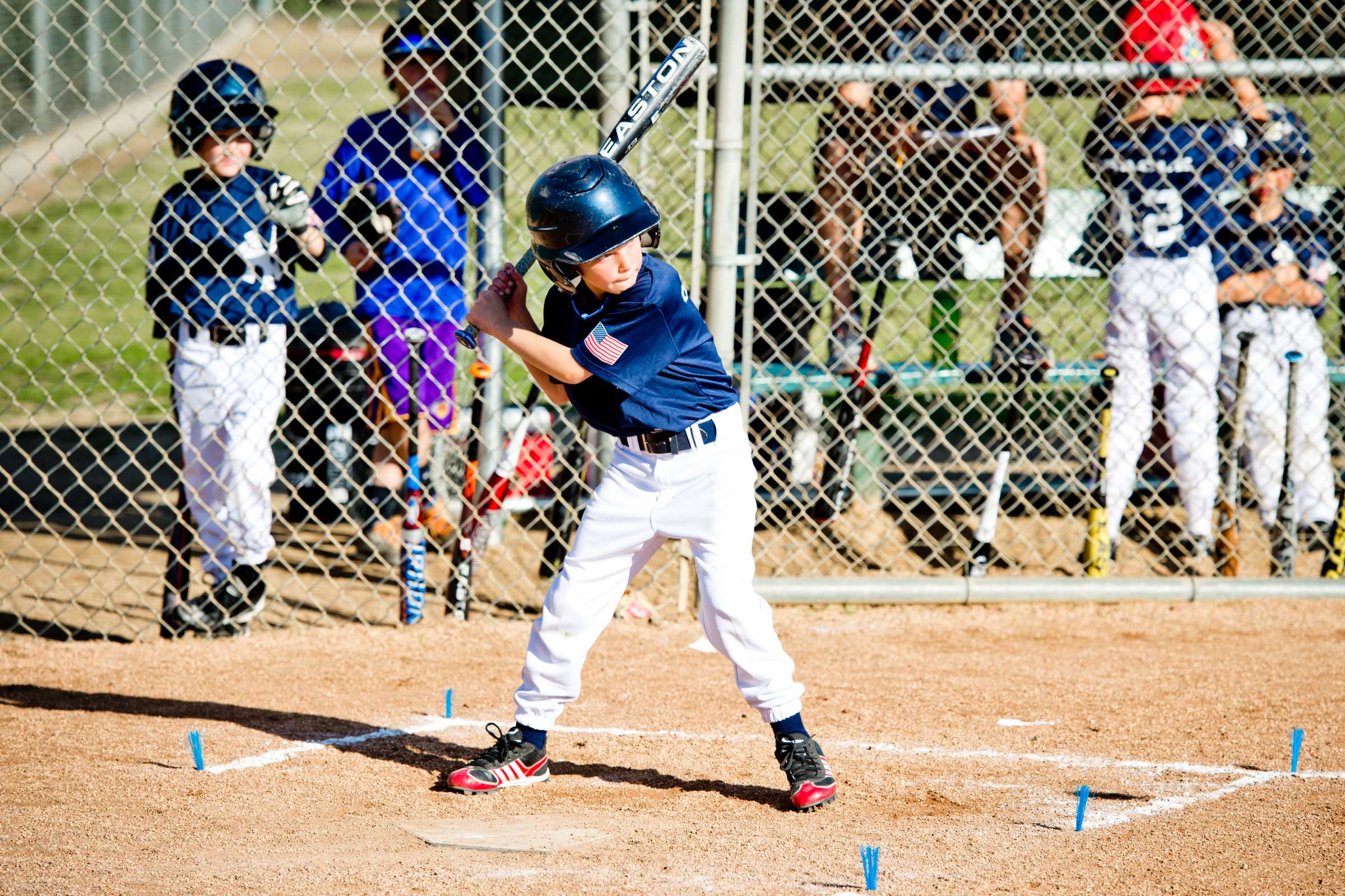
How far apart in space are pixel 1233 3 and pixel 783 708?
3.57 metres

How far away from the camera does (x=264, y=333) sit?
4488 millimetres

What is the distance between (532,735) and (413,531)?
1602mm

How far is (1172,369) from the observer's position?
5367 millimetres

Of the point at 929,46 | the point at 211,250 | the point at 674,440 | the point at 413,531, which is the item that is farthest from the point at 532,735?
the point at 929,46

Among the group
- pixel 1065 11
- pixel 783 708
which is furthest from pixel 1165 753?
pixel 1065 11

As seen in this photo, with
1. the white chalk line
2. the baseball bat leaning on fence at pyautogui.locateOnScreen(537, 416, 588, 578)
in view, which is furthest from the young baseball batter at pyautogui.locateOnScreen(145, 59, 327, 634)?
the white chalk line

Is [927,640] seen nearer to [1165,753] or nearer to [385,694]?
[1165,753]

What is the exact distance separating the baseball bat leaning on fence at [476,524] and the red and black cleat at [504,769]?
156 centimetres

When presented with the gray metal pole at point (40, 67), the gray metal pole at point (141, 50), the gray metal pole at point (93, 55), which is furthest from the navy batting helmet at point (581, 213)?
the gray metal pole at point (141, 50)

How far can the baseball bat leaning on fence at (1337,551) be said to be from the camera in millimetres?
5086

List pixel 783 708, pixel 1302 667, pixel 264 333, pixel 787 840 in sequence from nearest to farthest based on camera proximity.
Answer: pixel 787 840 → pixel 783 708 → pixel 1302 667 → pixel 264 333

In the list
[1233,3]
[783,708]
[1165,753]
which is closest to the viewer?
[783,708]

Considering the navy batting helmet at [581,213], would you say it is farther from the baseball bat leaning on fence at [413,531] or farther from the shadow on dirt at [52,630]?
the shadow on dirt at [52,630]

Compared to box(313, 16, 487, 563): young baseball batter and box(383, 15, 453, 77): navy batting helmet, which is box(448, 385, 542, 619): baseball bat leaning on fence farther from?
box(383, 15, 453, 77): navy batting helmet
